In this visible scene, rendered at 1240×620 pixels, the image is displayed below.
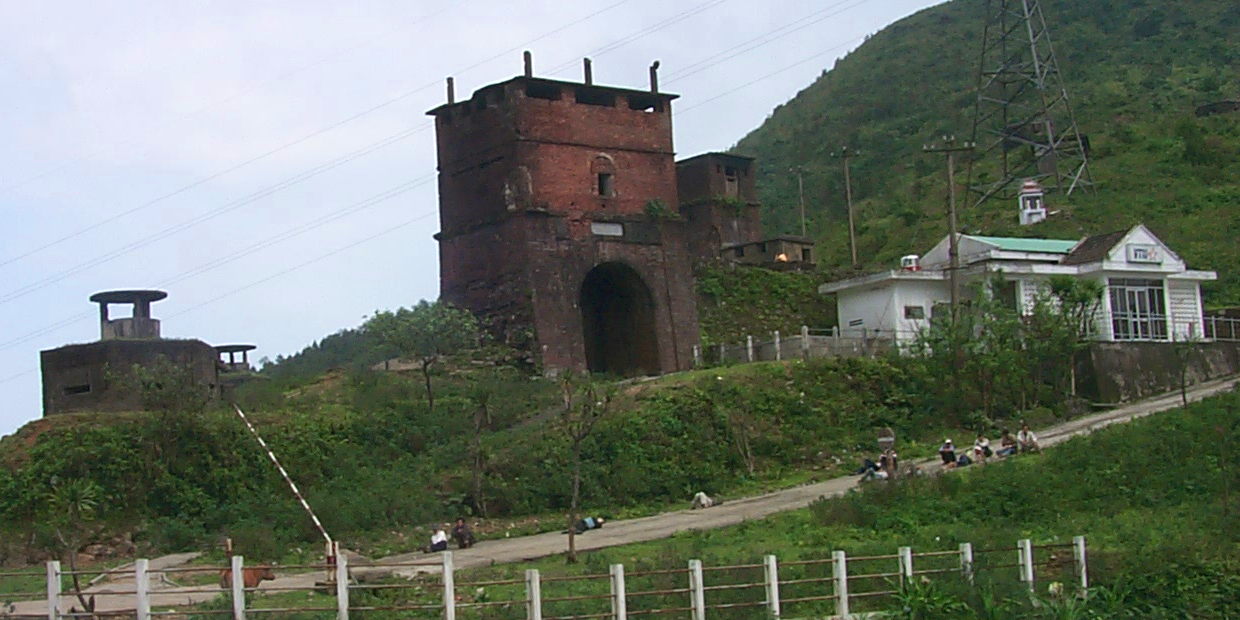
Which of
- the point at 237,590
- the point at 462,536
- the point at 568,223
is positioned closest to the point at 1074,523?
the point at 462,536

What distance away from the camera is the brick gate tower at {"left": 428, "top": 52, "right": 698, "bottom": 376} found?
41.1 m

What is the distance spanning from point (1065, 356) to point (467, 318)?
50.3 feet

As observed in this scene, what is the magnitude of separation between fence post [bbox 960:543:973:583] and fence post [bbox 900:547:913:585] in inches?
33.9

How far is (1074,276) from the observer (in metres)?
42.8

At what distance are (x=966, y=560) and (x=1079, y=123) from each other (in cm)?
6124

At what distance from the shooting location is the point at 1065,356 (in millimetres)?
38344

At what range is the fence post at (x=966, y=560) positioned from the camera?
20.2 meters

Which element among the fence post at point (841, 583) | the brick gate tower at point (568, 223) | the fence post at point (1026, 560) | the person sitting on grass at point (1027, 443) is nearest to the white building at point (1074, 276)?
the brick gate tower at point (568, 223)

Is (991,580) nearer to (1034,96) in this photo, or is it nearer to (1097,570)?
(1097,570)

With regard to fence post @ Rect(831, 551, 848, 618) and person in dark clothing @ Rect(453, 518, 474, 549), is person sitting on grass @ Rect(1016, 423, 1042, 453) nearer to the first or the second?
person in dark clothing @ Rect(453, 518, 474, 549)

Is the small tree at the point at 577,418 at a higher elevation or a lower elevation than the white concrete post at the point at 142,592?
higher

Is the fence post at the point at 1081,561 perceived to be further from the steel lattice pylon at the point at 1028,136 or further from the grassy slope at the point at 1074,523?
the steel lattice pylon at the point at 1028,136

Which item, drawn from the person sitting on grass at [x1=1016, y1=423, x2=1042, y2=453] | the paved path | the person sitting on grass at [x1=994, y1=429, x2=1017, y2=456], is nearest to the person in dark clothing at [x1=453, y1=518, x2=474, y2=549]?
the paved path

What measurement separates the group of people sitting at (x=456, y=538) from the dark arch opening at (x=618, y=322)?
16.0 meters
